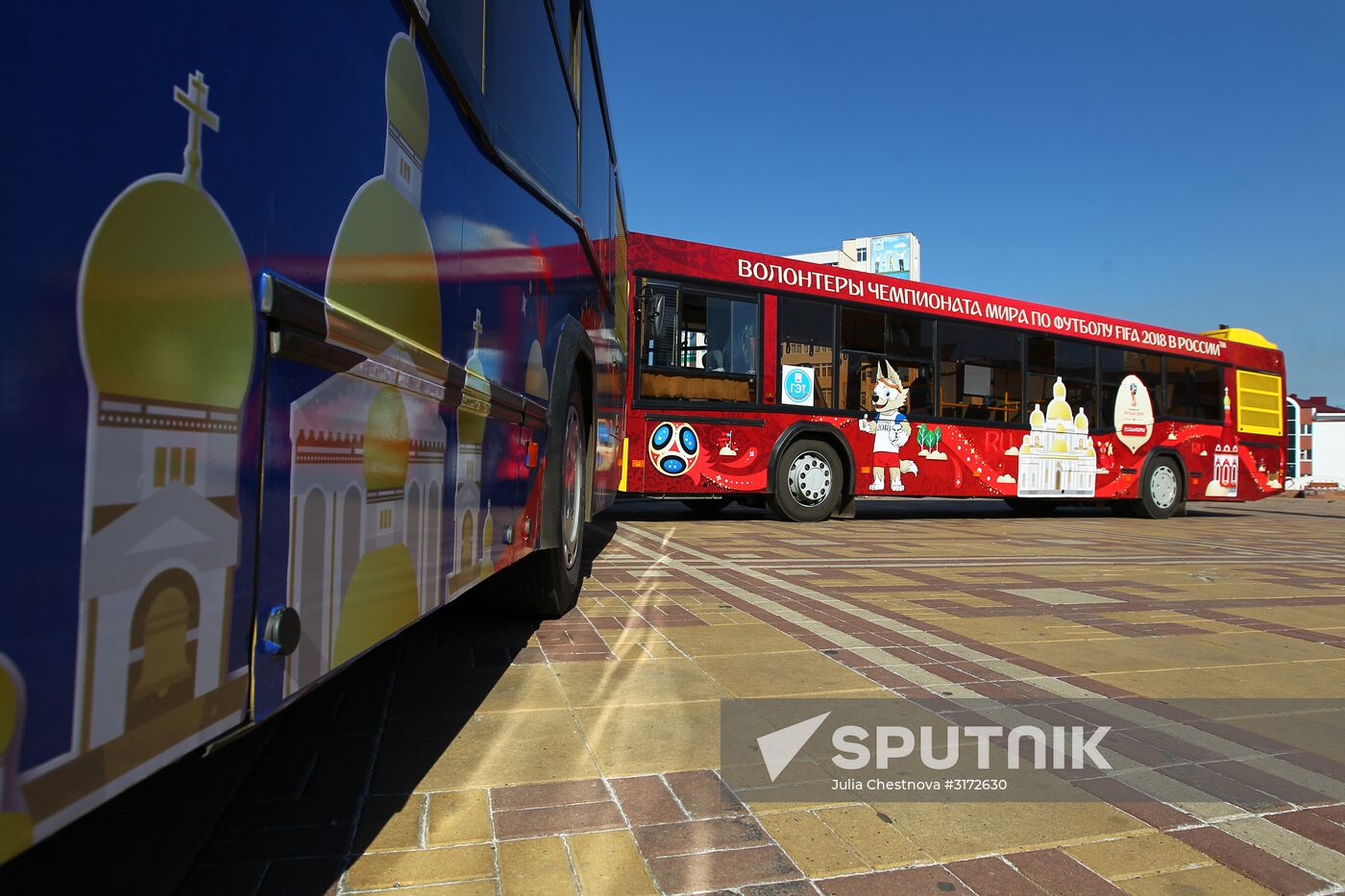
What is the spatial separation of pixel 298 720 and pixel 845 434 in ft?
27.5

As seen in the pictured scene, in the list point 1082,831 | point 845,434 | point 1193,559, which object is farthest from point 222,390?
point 845,434

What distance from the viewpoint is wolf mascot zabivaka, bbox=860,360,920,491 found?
10492mm

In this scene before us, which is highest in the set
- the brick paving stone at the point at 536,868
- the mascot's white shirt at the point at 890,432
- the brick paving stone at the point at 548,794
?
the mascot's white shirt at the point at 890,432

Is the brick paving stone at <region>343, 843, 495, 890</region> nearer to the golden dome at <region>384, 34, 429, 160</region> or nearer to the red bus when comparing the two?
the golden dome at <region>384, 34, 429, 160</region>

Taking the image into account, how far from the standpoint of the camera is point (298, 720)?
2.63 metres

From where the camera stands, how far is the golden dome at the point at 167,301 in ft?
2.78

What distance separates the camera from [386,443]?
5.24 ft

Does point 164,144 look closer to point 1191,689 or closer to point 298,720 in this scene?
point 298,720

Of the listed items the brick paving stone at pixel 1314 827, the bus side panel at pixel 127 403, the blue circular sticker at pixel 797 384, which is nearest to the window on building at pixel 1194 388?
the blue circular sticker at pixel 797 384

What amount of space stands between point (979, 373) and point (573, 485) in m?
8.75

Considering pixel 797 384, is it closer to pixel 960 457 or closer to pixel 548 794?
pixel 960 457

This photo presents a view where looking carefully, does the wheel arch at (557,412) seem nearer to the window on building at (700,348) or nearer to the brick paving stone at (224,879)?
the brick paving stone at (224,879)

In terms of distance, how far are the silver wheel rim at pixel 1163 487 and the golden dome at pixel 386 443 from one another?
14.5 meters

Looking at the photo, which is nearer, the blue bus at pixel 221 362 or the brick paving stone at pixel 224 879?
the blue bus at pixel 221 362
